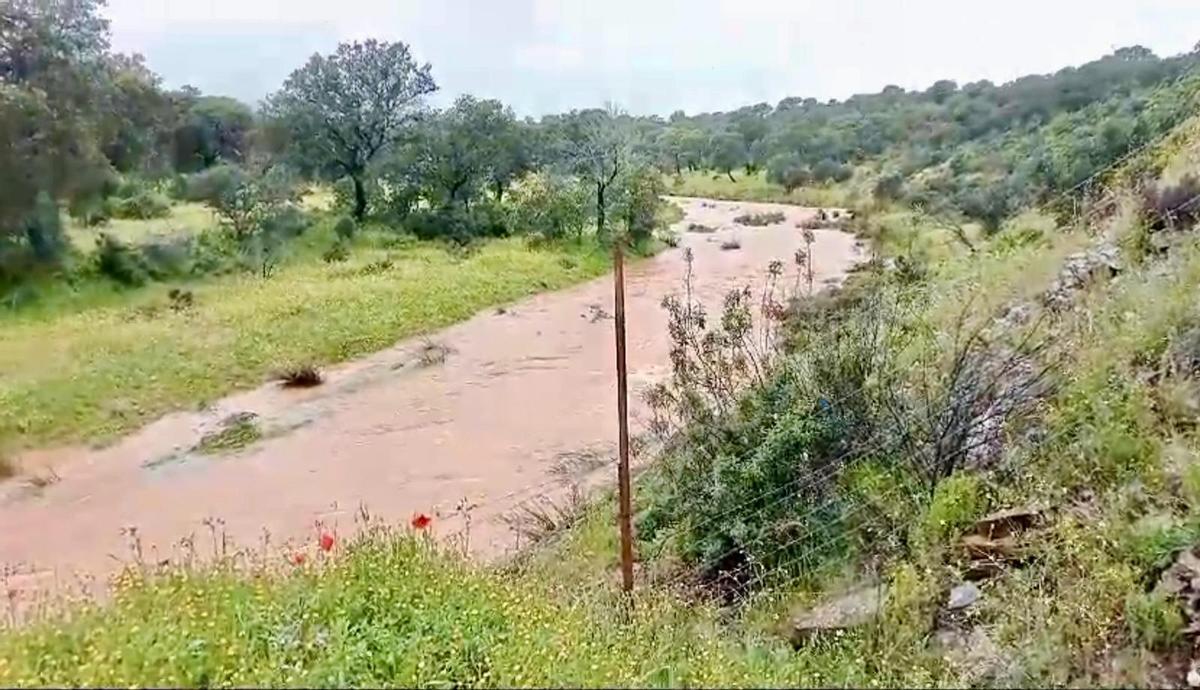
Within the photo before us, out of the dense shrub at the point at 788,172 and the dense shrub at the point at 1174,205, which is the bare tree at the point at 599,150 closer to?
the dense shrub at the point at 788,172

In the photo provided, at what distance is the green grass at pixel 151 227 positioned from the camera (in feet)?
41.6

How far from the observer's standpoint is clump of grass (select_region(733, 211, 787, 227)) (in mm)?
21303

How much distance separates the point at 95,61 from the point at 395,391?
6.59 m

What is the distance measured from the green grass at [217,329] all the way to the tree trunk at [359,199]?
2131 mm

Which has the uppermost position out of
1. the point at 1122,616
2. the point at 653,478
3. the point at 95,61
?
the point at 95,61

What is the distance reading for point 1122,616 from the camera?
2.75 meters

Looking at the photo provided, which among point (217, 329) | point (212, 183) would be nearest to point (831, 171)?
point (212, 183)

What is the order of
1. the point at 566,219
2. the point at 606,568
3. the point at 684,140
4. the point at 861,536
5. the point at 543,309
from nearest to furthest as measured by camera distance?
the point at 861,536 → the point at 606,568 → the point at 543,309 → the point at 566,219 → the point at 684,140

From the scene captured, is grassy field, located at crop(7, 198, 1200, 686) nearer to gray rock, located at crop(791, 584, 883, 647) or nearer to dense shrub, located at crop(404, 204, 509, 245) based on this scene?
gray rock, located at crop(791, 584, 883, 647)

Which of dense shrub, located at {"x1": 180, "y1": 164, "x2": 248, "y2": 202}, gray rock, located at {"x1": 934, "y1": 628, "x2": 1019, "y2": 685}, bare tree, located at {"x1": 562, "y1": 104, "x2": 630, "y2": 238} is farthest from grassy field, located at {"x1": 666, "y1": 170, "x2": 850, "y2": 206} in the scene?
gray rock, located at {"x1": 934, "y1": 628, "x2": 1019, "y2": 685}

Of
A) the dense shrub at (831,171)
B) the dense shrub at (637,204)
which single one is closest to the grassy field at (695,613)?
the dense shrub at (637,204)

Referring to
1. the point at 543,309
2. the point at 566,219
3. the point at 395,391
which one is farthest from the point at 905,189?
the point at 395,391

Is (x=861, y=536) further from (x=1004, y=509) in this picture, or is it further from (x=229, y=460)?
(x=229, y=460)

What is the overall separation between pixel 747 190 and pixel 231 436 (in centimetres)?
2211
